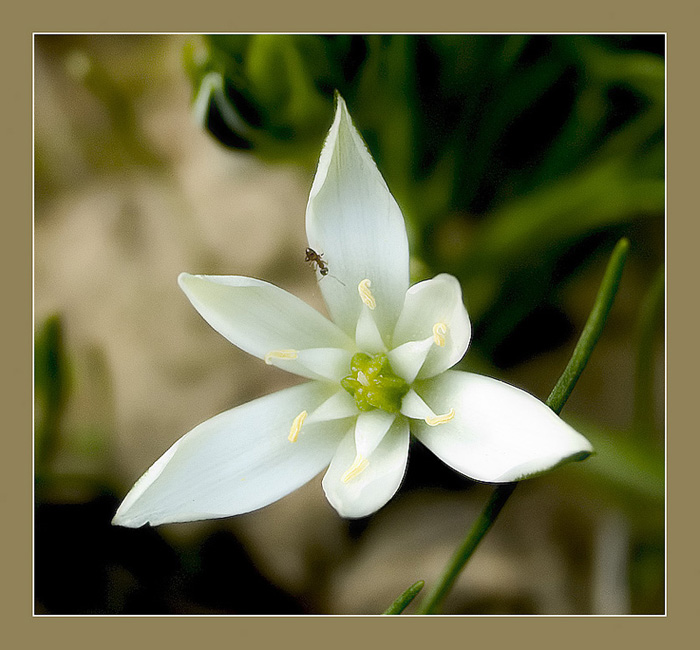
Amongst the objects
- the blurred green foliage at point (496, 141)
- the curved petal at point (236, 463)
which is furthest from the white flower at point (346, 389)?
the blurred green foliage at point (496, 141)

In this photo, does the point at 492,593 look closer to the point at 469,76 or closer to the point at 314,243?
the point at 314,243

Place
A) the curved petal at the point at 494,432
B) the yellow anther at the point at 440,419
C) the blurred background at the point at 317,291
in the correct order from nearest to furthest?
the curved petal at the point at 494,432
the yellow anther at the point at 440,419
the blurred background at the point at 317,291

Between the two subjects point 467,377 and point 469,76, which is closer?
point 467,377

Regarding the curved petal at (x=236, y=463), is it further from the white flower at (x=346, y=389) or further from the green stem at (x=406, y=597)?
the green stem at (x=406, y=597)

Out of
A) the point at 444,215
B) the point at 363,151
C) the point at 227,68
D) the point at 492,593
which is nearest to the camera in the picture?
the point at 363,151

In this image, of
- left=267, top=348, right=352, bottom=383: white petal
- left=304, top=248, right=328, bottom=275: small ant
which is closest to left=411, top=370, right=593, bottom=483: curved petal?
left=267, top=348, right=352, bottom=383: white petal

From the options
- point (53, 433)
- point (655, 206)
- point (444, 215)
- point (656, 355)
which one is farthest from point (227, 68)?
point (656, 355)

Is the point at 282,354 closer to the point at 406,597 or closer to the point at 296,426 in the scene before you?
the point at 296,426

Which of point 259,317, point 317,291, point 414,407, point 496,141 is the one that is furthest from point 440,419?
point 496,141
